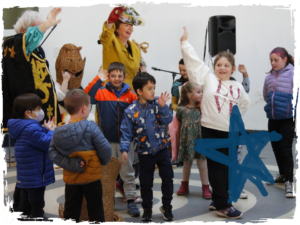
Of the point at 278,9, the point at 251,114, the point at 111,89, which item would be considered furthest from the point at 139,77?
the point at 278,9

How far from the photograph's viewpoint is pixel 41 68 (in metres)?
2.99

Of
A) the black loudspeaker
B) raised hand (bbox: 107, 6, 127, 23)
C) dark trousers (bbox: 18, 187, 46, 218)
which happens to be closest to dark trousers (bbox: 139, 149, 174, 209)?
dark trousers (bbox: 18, 187, 46, 218)

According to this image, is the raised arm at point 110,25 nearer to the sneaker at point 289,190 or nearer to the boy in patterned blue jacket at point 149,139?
the boy in patterned blue jacket at point 149,139

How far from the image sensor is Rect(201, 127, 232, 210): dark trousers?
264 cm

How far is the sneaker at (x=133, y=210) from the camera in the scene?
2.72 meters

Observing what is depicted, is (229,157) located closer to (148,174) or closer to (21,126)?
(148,174)

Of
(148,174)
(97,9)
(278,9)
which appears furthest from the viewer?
(278,9)

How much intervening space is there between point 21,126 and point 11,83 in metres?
0.65

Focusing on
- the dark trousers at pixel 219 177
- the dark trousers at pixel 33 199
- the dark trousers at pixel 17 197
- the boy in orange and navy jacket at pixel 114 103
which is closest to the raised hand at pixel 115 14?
the boy in orange and navy jacket at pixel 114 103

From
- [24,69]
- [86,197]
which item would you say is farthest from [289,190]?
[24,69]

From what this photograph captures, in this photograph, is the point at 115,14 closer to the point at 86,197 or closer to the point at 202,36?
the point at 86,197

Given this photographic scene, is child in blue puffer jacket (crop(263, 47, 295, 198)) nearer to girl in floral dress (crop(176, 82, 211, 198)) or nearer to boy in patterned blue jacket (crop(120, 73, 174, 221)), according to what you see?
girl in floral dress (crop(176, 82, 211, 198))

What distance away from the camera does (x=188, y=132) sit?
3.25 meters

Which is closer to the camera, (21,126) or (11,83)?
(21,126)
